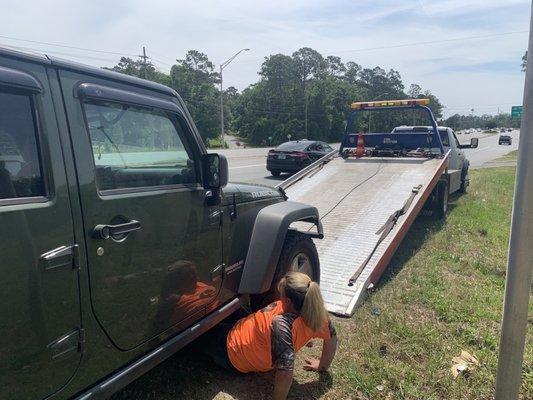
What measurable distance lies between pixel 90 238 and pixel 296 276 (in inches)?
58.5

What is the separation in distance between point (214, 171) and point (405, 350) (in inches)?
86.3

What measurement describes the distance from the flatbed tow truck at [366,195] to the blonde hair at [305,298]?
3.89ft

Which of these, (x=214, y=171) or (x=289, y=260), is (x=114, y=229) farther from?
(x=289, y=260)

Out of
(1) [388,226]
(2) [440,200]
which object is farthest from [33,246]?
(2) [440,200]

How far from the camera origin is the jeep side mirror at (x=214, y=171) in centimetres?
277

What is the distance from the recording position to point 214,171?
2777mm

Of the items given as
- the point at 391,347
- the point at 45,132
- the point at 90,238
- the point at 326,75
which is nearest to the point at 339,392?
the point at 391,347

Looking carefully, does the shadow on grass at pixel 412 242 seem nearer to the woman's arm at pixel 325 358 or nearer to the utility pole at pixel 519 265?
the woman's arm at pixel 325 358

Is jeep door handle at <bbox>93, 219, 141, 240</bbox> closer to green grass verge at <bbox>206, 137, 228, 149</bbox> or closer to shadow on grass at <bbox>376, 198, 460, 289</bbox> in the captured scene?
shadow on grass at <bbox>376, 198, 460, 289</bbox>

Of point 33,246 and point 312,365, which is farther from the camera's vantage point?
point 312,365

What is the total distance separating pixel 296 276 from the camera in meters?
3.03

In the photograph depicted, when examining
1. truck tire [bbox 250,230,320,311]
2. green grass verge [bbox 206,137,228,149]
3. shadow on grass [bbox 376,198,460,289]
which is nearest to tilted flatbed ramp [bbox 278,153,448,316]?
shadow on grass [bbox 376,198,460,289]

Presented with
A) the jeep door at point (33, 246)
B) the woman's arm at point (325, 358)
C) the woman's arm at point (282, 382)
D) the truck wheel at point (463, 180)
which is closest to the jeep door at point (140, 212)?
the jeep door at point (33, 246)

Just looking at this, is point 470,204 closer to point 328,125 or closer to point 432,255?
point 432,255
